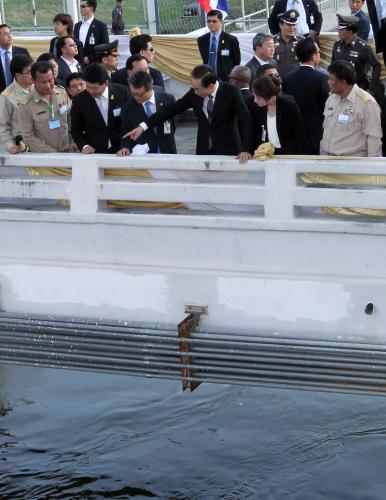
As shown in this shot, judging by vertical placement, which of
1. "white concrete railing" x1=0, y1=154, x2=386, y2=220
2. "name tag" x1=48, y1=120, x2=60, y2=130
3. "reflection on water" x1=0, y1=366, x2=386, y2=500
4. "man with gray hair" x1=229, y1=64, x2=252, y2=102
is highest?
"man with gray hair" x1=229, y1=64, x2=252, y2=102

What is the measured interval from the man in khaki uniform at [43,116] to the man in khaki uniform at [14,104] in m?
0.09

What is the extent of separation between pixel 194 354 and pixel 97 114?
252 centimetres

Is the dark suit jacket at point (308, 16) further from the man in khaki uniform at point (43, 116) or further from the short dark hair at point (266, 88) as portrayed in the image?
the short dark hair at point (266, 88)

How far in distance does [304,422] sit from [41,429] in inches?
86.5

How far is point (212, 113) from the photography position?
24.4 feet

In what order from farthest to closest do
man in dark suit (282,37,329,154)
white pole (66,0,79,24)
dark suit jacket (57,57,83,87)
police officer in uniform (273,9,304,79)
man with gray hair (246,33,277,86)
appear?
white pole (66,0,79,24) → police officer in uniform (273,9,304,79) → dark suit jacket (57,57,83,87) → man with gray hair (246,33,277,86) → man in dark suit (282,37,329,154)

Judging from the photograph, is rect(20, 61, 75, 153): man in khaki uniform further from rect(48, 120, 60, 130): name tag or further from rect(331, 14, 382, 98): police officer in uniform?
rect(331, 14, 382, 98): police officer in uniform

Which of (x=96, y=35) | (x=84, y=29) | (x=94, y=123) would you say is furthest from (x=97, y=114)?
(x=84, y=29)

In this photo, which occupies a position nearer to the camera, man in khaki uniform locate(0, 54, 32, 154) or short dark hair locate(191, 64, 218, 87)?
short dark hair locate(191, 64, 218, 87)

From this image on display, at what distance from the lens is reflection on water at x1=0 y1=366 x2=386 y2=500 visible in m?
7.49

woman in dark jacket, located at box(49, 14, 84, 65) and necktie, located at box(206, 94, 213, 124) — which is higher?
woman in dark jacket, located at box(49, 14, 84, 65)

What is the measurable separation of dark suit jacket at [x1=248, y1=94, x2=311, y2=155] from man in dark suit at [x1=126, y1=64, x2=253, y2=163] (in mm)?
226

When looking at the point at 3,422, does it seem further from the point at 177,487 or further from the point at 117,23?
the point at 117,23

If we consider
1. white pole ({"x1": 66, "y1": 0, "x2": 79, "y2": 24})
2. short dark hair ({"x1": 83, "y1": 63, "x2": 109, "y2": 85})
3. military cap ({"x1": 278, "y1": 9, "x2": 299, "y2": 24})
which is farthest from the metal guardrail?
white pole ({"x1": 66, "y1": 0, "x2": 79, "y2": 24})
